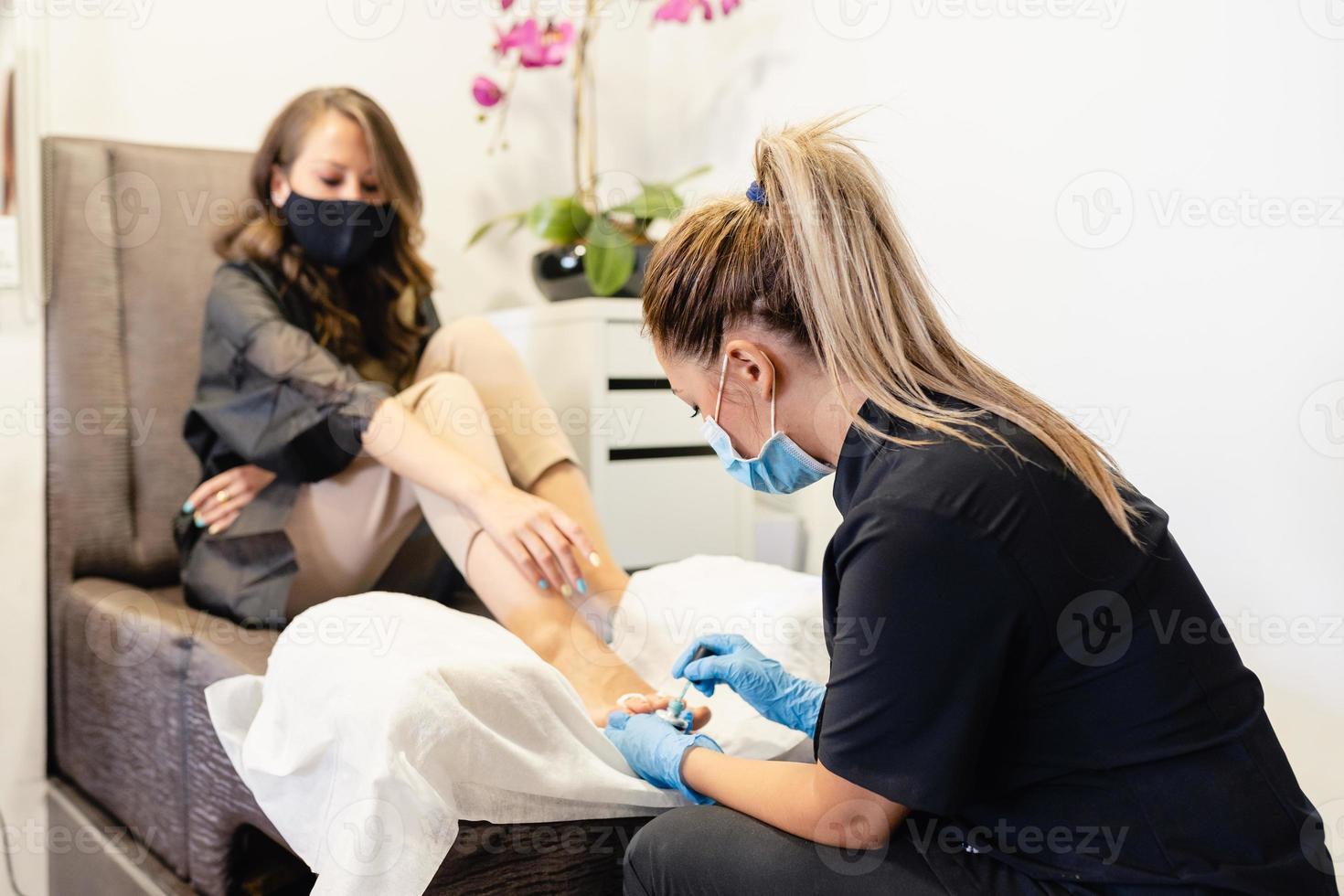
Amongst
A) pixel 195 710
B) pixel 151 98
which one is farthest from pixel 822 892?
pixel 151 98

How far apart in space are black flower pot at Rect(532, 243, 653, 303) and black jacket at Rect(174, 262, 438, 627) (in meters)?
0.53

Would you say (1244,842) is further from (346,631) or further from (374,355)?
(374,355)

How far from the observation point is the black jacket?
129 centimetres

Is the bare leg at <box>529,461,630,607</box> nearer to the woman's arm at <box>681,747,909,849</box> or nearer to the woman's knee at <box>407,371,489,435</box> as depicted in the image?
the woman's knee at <box>407,371,489,435</box>

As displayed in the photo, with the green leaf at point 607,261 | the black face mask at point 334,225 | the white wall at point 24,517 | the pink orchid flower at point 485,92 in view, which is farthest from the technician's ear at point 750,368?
the pink orchid flower at point 485,92

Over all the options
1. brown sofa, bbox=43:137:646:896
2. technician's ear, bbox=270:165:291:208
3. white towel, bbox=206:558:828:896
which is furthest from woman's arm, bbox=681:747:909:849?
technician's ear, bbox=270:165:291:208

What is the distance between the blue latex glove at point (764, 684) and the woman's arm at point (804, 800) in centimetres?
13

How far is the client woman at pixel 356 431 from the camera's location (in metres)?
1.21

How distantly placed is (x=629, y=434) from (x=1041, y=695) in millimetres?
1107

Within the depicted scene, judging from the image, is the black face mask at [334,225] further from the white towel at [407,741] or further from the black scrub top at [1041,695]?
the black scrub top at [1041,695]

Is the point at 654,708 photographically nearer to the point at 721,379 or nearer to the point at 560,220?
the point at 721,379

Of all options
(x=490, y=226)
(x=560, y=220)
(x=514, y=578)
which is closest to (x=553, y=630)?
(x=514, y=578)

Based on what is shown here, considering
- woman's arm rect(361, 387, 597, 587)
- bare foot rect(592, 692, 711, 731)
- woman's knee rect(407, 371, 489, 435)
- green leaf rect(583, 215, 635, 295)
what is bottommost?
bare foot rect(592, 692, 711, 731)

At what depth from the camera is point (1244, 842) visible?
69cm
